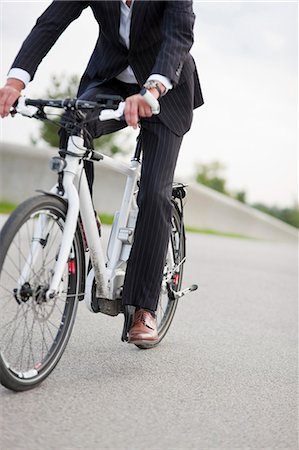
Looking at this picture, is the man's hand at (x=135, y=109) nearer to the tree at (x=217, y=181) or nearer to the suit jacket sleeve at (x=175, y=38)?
→ the suit jacket sleeve at (x=175, y=38)

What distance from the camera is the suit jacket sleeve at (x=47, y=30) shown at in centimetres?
394

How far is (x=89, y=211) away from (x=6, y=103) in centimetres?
59

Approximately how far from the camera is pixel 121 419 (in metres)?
3.34

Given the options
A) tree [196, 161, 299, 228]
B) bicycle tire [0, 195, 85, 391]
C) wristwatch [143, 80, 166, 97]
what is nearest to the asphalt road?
bicycle tire [0, 195, 85, 391]

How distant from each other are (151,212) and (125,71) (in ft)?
2.33

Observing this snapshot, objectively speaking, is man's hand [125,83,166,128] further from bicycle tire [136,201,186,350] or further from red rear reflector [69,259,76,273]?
bicycle tire [136,201,186,350]

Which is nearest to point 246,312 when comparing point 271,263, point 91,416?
point 91,416

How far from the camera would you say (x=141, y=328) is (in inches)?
167

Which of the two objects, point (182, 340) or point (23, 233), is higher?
point (23, 233)

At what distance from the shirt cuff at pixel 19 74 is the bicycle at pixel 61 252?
0.29 metres

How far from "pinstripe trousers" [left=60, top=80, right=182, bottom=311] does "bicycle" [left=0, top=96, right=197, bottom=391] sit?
12 cm

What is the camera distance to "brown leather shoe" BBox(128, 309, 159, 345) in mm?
4215

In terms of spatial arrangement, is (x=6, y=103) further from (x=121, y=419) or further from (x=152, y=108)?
(x=121, y=419)

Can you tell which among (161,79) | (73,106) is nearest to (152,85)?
(161,79)
